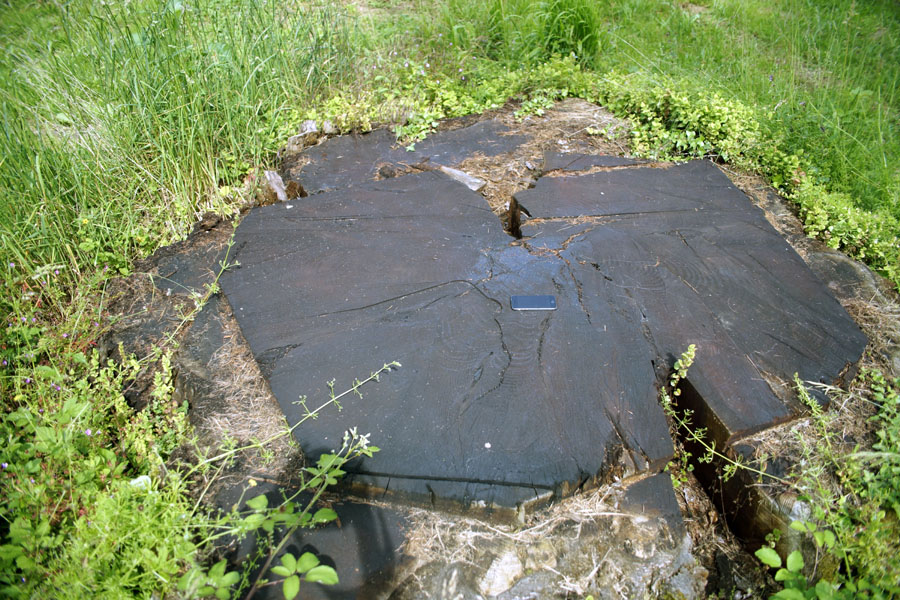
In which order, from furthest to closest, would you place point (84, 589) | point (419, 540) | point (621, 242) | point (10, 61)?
point (10, 61) < point (621, 242) < point (419, 540) < point (84, 589)

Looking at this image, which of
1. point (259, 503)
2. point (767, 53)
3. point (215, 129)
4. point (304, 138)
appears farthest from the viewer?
point (767, 53)

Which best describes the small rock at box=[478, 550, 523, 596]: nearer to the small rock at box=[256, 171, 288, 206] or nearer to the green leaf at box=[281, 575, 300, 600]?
the green leaf at box=[281, 575, 300, 600]

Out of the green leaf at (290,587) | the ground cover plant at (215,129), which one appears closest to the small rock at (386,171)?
the ground cover plant at (215,129)

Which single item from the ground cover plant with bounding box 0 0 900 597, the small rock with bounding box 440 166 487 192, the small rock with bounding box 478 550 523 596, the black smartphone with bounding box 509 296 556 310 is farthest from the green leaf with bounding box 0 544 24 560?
the small rock with bounding box 440 166 487 192

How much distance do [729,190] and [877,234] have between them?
0.67 meters

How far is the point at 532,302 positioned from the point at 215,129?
2037 mm

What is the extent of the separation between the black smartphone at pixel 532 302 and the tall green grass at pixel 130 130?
173 cm

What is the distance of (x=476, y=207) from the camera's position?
8.71 feet

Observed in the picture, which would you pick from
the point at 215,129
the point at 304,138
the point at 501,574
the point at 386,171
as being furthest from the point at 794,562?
the point at 215,129

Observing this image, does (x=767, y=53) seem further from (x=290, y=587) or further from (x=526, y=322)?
(x=290, y=587)

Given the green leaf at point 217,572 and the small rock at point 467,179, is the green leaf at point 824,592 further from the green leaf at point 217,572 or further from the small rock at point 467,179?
the small rock at point 467,179

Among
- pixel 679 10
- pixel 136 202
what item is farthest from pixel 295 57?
pixel 679 10

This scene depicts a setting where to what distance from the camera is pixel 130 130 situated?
2.95m

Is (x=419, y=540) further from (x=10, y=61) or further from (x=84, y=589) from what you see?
(x=10, y=61)
